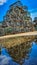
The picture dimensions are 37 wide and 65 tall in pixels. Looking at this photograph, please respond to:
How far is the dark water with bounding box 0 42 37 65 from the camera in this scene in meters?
2.04

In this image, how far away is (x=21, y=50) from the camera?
2076mm

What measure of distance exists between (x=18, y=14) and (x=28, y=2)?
0.58ft

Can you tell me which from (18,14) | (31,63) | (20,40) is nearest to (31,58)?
(31,63)

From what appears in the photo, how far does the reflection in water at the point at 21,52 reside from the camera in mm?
2061

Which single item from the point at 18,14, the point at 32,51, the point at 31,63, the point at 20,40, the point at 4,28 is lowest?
the point at 31,63

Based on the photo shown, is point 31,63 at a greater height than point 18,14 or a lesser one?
lesser

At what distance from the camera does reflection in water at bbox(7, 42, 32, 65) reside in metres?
2.06

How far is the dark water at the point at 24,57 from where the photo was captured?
80.3 inches

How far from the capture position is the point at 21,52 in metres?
2.07

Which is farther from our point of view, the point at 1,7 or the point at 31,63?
the point at 1,7

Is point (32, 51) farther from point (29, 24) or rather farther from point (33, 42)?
point (29, 24)

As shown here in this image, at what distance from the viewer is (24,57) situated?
2061mm

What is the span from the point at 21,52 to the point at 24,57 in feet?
0.21

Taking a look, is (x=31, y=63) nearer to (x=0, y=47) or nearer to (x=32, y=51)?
(x=32, y=51)
